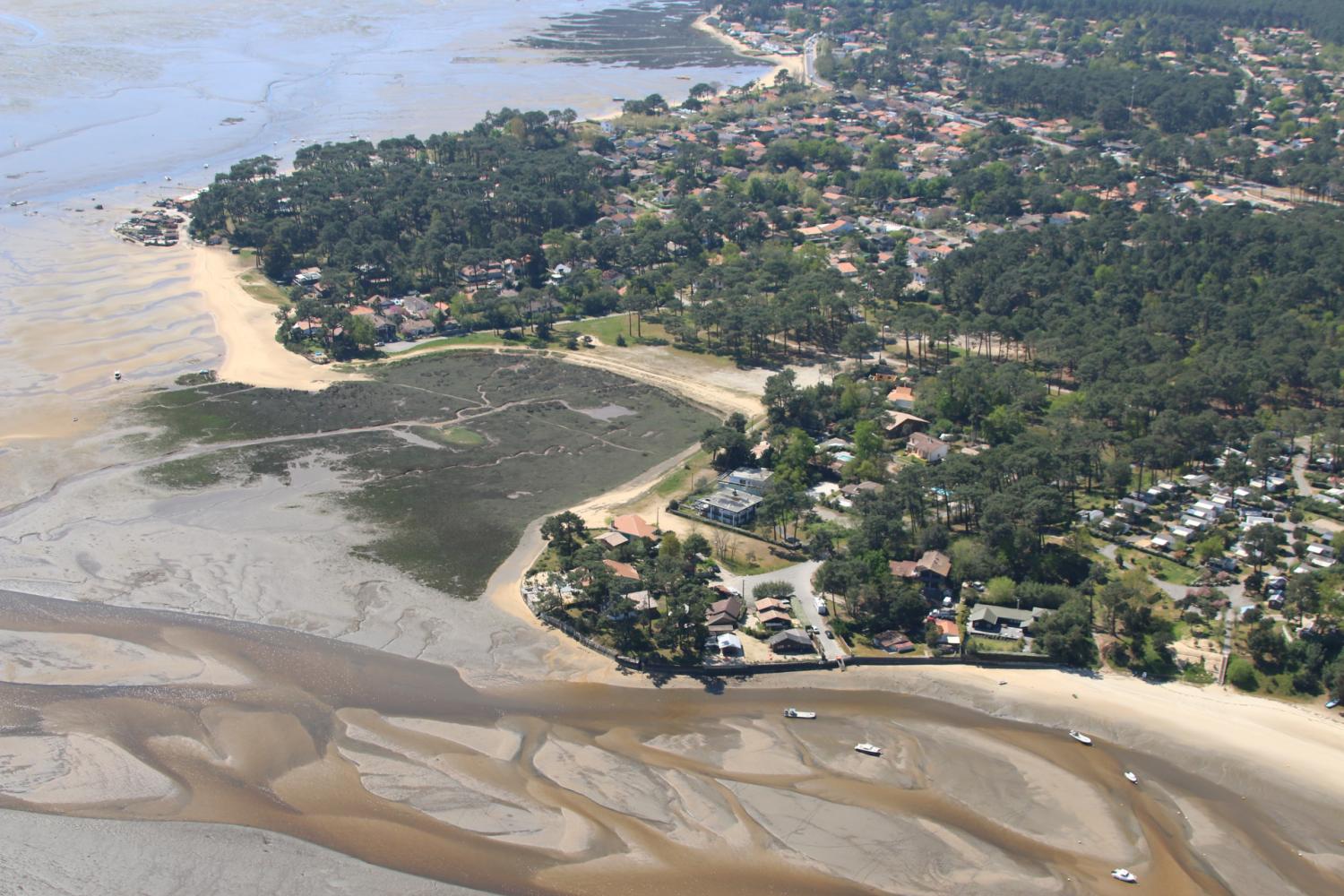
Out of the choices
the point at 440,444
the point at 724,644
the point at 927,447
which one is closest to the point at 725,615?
the point at 724,644

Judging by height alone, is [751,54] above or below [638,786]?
above

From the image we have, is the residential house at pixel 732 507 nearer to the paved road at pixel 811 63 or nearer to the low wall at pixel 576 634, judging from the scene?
the low wall at pixel 576 634

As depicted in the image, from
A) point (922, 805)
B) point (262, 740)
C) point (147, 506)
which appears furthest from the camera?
point (147, 506)

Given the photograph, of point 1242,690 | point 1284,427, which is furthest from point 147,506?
point 1284,427

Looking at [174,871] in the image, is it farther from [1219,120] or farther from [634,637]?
[1219,120]

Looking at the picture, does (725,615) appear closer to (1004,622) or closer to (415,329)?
(1004,622)

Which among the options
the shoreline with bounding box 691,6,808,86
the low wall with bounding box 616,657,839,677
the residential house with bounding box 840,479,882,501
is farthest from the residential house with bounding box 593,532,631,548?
the shoreline with bounding box 691,6,808,86
